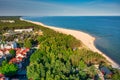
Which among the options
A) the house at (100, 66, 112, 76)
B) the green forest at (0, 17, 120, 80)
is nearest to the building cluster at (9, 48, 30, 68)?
the green forest at (0, 17, 120, 80)

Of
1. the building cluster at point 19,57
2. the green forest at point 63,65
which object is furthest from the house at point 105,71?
the building cluster at point 19,57

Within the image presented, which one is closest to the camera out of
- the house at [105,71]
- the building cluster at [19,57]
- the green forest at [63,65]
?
the green forest at [63,65]

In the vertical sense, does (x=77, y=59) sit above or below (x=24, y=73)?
above

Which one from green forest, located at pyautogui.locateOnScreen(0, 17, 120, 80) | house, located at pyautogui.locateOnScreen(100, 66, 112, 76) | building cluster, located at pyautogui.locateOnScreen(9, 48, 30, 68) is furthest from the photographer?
building cluster, located at pyautogui.locateOnScreen(9, 48, 30, 68)

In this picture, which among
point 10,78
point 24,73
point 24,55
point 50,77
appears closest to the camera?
point 50,77

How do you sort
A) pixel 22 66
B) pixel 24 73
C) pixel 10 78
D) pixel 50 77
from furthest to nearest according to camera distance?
pixel 22 66 → pixel 24 73 → pixel 10 78 → pixel 50 77

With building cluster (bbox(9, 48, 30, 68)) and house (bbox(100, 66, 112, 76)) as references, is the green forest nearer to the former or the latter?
house (bbox(100, 66, 112, 76))

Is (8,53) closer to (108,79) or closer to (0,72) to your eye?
(0,72)

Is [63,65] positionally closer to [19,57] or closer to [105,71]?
[105,71]

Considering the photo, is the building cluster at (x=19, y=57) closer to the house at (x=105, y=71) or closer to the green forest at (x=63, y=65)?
the green forest at (x=63, y=65)

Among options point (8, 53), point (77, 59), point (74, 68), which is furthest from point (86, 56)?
point (8, 53)

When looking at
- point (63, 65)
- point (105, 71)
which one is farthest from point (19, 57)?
point (105, 71)
